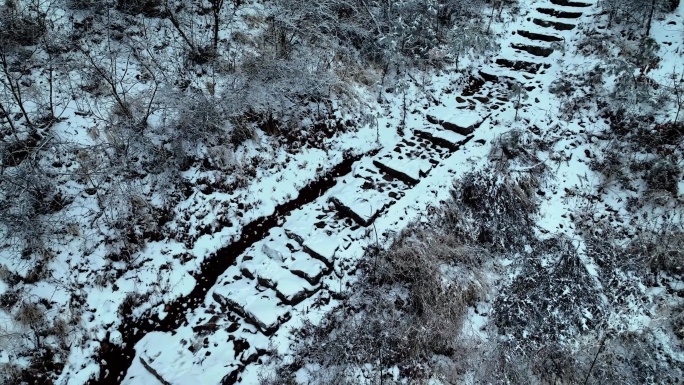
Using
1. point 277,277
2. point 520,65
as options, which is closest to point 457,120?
point 520,65

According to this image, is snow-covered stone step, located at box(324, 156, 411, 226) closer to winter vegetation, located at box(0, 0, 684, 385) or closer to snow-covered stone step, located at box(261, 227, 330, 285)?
winter vegetation, located at box(0, 0, 684, 385)

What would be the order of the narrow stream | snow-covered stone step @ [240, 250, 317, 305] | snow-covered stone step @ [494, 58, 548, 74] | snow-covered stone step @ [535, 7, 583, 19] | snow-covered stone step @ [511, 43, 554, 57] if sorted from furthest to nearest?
snow-covered stone step @ [535, 7, 583, 19] → snow-covered stone step @ [511, 43, 554, 57] → snow-covered stone step @ [494, 58, 548, 74] → snow-covered stone step @ [240, 250, 317, 305] → the narrow stream

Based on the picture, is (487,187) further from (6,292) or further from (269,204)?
(6,292)

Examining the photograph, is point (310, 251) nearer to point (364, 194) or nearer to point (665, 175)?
point (364, 194)

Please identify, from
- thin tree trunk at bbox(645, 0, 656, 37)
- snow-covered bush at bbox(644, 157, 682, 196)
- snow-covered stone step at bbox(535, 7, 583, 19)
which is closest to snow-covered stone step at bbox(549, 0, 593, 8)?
snow-covered stone step at bbox(535, 7, 583, 19)

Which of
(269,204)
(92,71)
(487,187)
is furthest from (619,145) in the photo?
(92,71)
